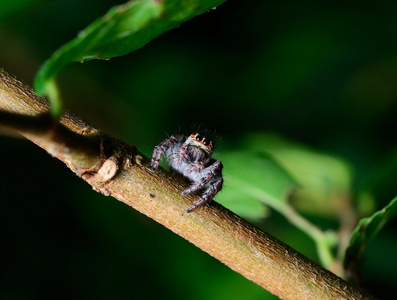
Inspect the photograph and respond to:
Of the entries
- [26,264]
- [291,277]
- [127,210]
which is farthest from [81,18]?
[291,277]

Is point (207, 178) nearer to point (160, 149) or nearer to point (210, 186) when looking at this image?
point (210, 186)

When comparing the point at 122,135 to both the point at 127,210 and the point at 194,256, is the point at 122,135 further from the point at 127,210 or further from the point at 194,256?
the point at 194,256

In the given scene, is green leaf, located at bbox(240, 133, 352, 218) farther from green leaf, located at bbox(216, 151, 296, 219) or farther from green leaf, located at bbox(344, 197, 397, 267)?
green leaf, located at bbox(344, 197, 397, 267)

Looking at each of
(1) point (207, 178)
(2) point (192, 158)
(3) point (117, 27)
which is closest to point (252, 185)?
(2) point (192, 158)

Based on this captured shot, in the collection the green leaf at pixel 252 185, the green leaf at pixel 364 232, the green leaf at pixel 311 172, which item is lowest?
the green leaf at pixel 364 232

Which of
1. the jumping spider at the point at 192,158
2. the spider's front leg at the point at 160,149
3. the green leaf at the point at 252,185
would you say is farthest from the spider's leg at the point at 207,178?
the green leaf at the point at 252,185

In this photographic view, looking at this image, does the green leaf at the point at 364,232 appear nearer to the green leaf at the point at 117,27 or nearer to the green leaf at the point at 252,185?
the green leaf at the point at 252,185

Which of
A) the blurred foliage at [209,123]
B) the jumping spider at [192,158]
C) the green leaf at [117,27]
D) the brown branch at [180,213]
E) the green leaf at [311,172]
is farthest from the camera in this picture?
the blurred foliage at [209,123]
